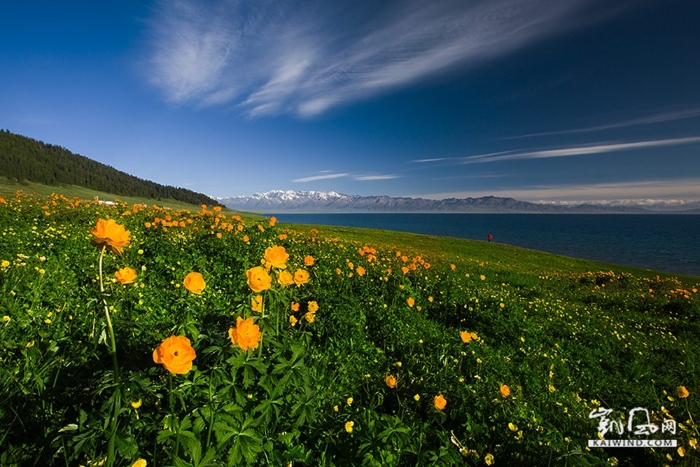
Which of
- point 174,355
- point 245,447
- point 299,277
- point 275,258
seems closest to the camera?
point 174,355

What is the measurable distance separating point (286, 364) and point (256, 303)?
597 millimetres

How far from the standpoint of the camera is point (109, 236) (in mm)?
2098

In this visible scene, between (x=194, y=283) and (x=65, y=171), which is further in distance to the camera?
(x=65, y=171)

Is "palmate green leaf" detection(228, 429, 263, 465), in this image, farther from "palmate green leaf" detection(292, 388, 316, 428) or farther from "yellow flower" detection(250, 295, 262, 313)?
"yellow flower" detection(250, 295, 262, 313)

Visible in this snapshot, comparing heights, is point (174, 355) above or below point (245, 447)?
above

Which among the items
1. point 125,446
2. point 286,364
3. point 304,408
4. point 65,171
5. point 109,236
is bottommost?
point 304,408

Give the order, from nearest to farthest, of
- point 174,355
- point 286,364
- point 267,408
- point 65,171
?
point 174,355, point 267,408, point 286,364, point 65,171

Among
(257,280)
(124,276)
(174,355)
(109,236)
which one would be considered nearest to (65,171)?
(124,276)

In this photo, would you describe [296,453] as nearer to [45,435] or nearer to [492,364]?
[45,435]

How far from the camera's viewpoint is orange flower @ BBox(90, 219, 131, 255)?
2064 millimetres

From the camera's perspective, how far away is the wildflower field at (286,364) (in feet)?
6.97

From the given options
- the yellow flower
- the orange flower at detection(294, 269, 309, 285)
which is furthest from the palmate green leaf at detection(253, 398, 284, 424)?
the orange flower at detection(294, 269, 309, 285)

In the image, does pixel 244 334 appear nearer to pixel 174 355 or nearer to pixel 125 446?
pixel 174 355

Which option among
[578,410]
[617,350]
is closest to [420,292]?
[578,410]
